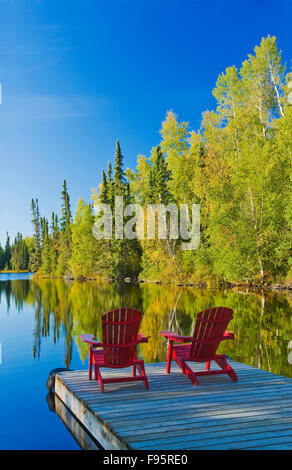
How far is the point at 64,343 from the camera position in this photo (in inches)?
457

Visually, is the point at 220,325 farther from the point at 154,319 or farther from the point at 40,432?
the point at 154,319

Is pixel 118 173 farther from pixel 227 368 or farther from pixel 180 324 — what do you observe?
pixel 227 368

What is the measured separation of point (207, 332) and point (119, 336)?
1.25 m

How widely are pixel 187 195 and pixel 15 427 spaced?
28.2 metres

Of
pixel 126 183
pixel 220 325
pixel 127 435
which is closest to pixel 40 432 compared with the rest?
pixel 127 435

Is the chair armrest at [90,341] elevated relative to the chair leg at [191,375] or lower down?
elevated

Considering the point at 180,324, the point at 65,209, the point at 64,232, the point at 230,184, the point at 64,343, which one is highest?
the point at 65,209

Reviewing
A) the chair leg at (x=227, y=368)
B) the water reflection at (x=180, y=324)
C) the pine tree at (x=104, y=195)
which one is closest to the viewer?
the chair leg at (x=227, y=368)

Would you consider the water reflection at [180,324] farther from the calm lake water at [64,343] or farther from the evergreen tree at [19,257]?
the evergreen tree at [19,257]

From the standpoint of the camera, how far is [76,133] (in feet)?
152

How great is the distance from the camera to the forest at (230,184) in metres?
24.6

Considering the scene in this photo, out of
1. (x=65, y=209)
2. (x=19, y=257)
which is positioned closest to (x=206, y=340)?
(x=65, y=209)

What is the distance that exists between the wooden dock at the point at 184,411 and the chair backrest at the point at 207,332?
1.38 ft

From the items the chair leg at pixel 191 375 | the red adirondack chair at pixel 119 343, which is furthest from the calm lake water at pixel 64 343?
the chair leg at pixel 191 375
